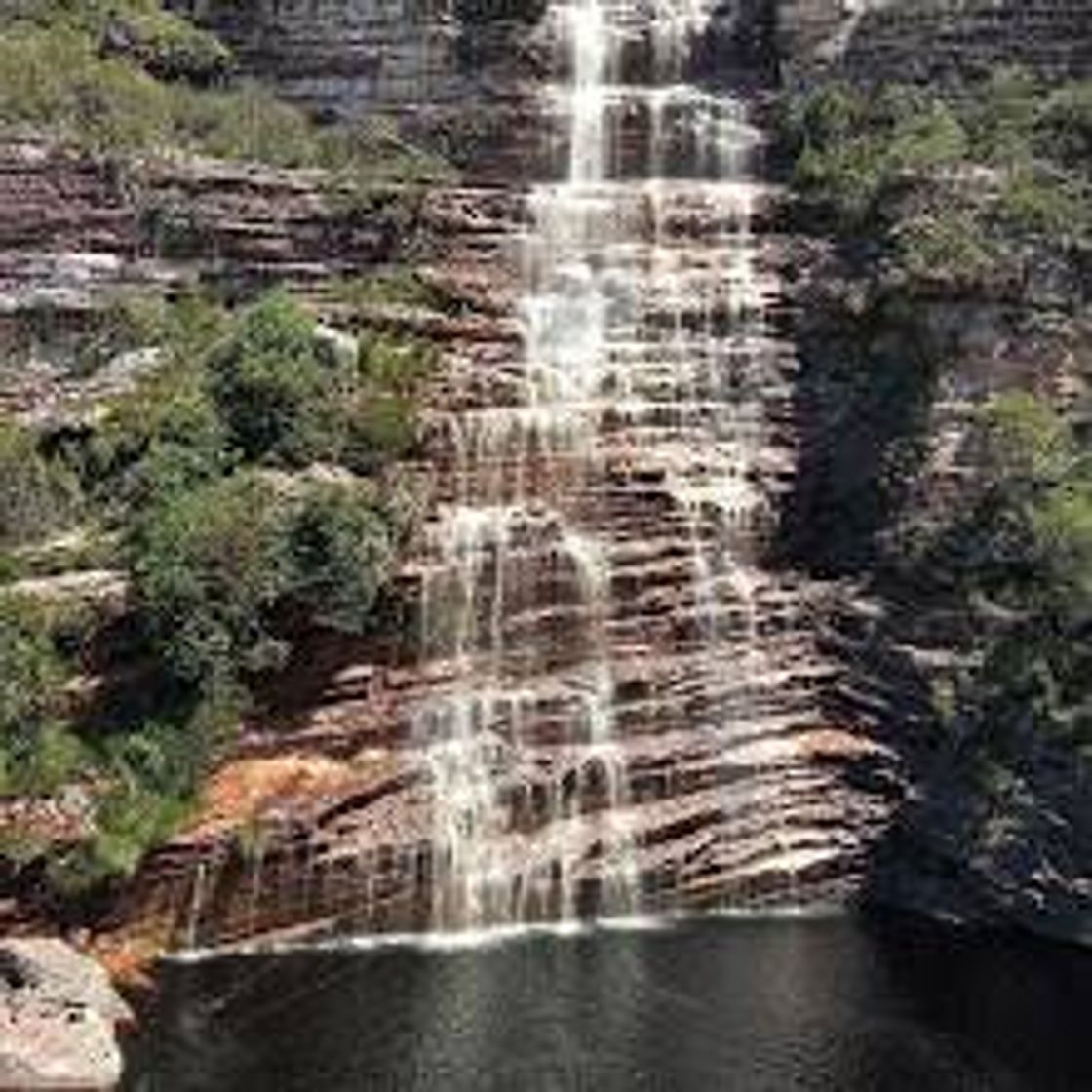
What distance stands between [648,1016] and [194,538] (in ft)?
41.6

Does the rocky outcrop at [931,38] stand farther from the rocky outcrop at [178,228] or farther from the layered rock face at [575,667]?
the rocky outcrop at [178,228]

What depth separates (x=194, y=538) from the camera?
4412cm

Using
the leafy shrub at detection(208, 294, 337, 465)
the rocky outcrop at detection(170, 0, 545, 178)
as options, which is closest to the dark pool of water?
the leafy shrub at detection(208, 294, 337, 465)

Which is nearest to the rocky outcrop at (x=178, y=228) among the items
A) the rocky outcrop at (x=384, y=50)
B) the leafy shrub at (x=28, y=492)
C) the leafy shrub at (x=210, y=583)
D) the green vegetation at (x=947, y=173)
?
the leafy shrub at (x=28, y=492)

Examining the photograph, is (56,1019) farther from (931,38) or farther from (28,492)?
(931,38)

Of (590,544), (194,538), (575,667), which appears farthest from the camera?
(590,544)

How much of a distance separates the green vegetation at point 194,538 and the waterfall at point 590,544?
7.62 feet

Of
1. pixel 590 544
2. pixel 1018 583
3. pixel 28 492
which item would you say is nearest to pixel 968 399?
pixel 1018 583

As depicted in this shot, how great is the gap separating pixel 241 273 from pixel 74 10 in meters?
13.8

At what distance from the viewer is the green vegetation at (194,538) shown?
42531 millimetres

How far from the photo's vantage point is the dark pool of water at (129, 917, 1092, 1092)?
3603 centimetres

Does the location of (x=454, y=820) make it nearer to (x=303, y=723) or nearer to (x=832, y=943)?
(x=303, y=723)

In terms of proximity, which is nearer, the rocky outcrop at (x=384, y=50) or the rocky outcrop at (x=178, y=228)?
the rocky outcrop at (x=178, y=228)

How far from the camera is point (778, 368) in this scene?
175 ft
